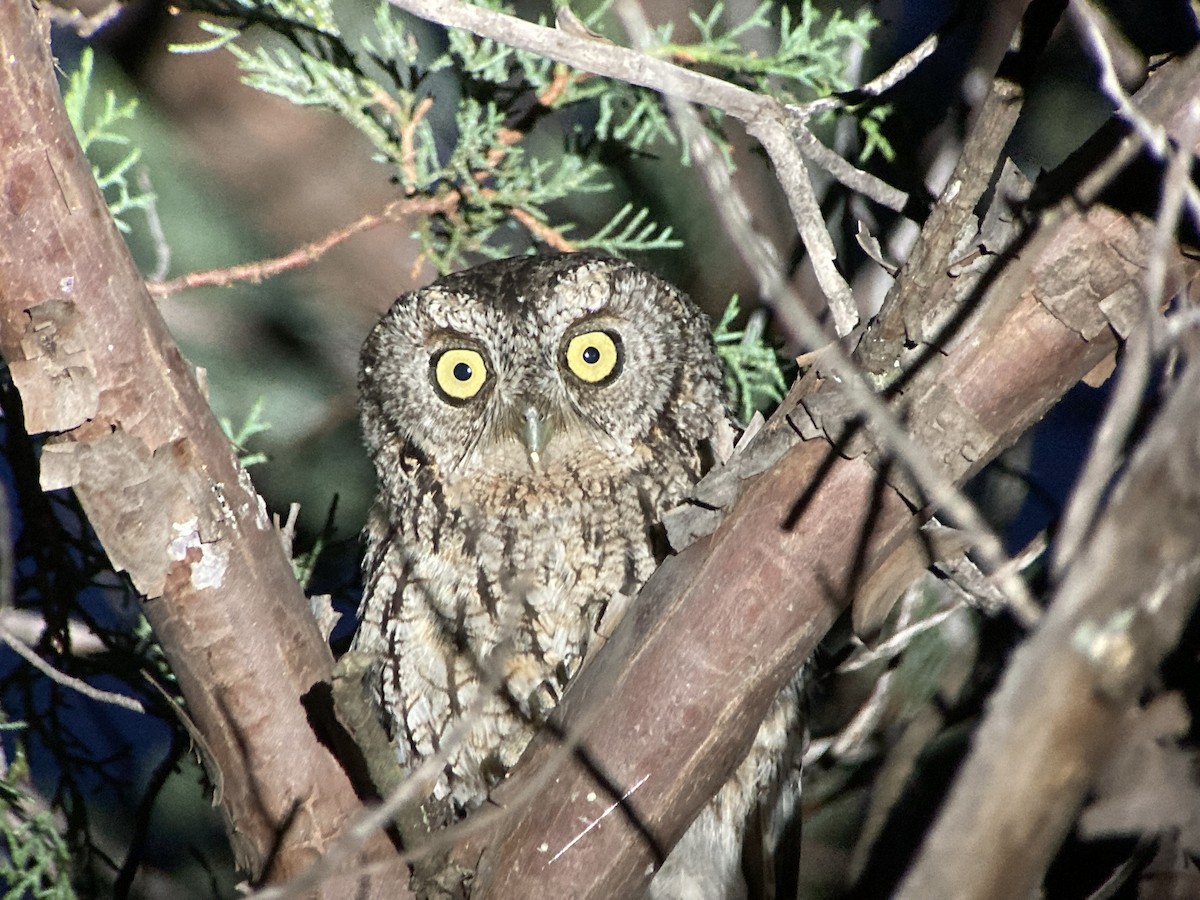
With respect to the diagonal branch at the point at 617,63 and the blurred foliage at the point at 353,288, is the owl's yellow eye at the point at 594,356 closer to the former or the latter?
the blurred foliage at the point at 353,288

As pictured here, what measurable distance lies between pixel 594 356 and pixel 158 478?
0.88 meters

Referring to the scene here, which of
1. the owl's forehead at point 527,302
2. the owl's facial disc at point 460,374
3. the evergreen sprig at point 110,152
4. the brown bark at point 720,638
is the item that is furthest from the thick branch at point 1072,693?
the evergreen sprig at point 110,152

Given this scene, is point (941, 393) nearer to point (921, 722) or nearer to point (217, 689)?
point (217, 689)

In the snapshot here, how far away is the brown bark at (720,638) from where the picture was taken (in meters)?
1.39

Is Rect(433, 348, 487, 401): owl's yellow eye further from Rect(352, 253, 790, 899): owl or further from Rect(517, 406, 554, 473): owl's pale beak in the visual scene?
Rect(517, 406, 554, 473): owl's pale beak

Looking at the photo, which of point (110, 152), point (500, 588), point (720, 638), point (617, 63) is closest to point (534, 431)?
point (500, 588)

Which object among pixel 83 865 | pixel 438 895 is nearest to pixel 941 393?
pixel 438 895

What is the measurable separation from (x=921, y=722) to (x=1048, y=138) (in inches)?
55.0

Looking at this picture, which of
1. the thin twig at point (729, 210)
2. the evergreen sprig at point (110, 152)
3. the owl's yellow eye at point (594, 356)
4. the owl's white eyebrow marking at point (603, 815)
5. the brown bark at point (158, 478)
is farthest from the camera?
the evergreen sprig at point (110, 152)

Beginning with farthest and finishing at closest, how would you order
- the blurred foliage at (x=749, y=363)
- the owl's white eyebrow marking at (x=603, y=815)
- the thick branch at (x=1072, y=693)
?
the blurred foliage at (x=749, y=363) < the owl's white eyebrow marking at (x=603, y=815) < the thick branch at (x=1072, y=693)

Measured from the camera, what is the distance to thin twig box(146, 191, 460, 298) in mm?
2184

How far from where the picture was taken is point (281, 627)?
1.50 metres

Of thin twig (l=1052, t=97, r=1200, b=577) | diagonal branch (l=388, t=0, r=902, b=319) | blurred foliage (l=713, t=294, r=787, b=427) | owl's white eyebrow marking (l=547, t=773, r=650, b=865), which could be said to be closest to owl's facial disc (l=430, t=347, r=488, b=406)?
blurred foliage (l=713, t=294, r=787, b=427)

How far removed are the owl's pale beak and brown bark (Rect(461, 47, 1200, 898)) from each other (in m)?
0.49
